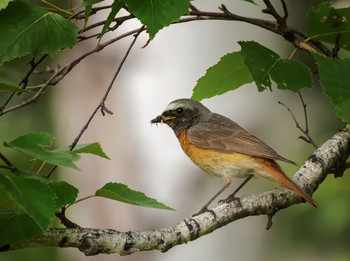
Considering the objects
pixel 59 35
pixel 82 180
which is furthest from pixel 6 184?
pixel 82 180

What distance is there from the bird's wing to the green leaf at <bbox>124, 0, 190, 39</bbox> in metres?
1.32

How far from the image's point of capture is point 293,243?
A: 5945mm

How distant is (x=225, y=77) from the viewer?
231cm

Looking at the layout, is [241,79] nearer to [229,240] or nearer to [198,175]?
[198,175]

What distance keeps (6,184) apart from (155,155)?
3744 millimetres

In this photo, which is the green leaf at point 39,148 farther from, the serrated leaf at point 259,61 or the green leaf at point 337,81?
the green leaf at point 337,81

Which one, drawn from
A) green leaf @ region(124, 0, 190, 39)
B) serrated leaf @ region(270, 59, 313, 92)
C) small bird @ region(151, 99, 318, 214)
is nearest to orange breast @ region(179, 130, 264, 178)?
small bird @ region(151, 99, 318, 214)

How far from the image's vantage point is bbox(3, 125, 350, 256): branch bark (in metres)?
1.79

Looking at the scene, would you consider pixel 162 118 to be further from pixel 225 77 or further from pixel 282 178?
pixel 225 77

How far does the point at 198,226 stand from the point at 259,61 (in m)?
0.70

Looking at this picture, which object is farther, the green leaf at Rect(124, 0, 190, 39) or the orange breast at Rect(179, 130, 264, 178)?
the orange breast at Rect(179, 130, 264, 178)

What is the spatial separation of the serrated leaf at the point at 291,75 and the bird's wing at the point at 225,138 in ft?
2.32

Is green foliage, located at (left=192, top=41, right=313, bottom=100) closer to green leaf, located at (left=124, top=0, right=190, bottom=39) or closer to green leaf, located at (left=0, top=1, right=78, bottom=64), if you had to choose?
green leaf, located at (left=124, top=0, right=190, bottom=39)

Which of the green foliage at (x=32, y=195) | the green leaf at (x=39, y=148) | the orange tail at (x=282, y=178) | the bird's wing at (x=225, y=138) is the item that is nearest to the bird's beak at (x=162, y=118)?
the bird's wing at (x=225, y=138)
